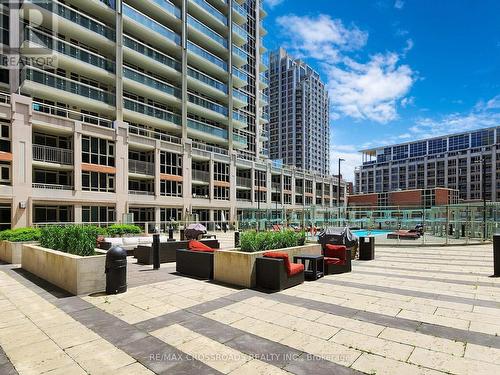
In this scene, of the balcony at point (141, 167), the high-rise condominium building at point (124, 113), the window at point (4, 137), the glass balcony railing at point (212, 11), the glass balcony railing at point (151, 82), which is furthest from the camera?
the glass balcony railing at point (212, 11)

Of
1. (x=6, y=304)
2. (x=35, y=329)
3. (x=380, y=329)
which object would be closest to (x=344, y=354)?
(x=380, y=329)

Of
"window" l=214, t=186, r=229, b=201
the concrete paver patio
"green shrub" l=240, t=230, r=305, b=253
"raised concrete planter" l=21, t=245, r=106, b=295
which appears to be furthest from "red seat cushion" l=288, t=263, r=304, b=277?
"window" l=214, t=186, r=229, b=201

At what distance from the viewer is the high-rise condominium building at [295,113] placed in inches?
6029

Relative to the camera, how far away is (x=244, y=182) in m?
54.6

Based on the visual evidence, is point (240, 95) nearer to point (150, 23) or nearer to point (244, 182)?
point (244, 182)

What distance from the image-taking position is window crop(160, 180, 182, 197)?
40.8 m

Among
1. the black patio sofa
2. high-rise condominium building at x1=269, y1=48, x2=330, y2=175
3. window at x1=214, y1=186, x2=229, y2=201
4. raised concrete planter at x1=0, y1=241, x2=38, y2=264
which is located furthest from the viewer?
high-rise condominium building at x1=269, y1=48, x2=330, y2=175

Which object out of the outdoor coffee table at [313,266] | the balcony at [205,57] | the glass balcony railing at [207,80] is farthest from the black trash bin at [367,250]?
the balcony at [205,57]

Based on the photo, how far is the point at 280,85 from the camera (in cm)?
15675

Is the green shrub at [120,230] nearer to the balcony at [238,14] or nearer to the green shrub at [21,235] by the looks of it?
the green shrub at [21,235]

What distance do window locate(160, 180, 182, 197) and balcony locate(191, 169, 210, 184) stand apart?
3.16 metres

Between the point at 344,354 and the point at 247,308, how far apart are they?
2718 mm

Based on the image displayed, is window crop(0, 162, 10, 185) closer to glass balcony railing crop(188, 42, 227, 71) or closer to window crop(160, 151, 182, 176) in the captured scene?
window crop(160, 151, 182, 176)

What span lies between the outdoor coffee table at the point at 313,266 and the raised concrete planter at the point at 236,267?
463 mm
